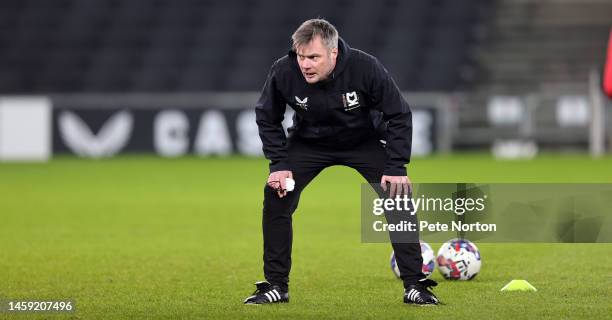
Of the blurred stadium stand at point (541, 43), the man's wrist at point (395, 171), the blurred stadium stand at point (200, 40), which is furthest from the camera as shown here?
the blurred stadium stand at point (200, 40)

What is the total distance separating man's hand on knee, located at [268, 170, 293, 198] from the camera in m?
7.67

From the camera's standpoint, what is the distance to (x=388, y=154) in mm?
7645

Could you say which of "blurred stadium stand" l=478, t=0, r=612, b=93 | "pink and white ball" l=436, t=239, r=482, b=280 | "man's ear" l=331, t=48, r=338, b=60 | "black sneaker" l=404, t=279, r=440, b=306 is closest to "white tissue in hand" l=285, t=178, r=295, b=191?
Answer: "man's ear" l=331, t=48, r=338, b=60

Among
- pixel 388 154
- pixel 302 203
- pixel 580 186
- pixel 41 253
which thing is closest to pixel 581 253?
pixel 580 186

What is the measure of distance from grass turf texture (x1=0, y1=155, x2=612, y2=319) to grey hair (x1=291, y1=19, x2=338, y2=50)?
154cm

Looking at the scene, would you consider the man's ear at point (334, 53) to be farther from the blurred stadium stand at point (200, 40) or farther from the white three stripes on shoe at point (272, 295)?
the blurred stadium stand at point (200, 40)

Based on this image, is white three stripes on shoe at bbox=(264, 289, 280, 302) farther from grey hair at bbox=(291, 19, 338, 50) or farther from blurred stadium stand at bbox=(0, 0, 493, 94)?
blurred stadium stand at bbox=(0, 0, 493, 94)

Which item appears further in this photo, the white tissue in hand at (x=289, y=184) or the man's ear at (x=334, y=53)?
the white tissue in hand at (x=289, y=184)

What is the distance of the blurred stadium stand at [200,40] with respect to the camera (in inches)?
1309

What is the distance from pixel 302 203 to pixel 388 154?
9172 millimetres

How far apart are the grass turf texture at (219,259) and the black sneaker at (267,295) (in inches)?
4.7

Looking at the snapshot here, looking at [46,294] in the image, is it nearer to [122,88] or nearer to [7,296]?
[7,296]

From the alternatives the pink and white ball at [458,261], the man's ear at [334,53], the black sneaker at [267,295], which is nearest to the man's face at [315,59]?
the man's ear at [334,53]

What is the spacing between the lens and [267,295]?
7.71 meters
